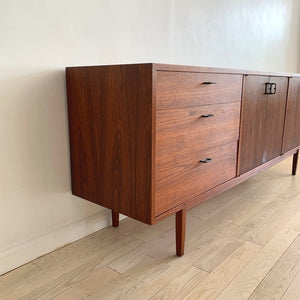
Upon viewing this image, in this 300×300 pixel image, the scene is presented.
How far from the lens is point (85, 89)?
4.11 ft

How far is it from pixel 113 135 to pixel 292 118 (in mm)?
1516

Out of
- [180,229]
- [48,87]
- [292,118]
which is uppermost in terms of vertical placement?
[48,87]

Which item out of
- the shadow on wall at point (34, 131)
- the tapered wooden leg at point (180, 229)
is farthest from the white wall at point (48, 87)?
the tapered wooden leg at point (180, 229)

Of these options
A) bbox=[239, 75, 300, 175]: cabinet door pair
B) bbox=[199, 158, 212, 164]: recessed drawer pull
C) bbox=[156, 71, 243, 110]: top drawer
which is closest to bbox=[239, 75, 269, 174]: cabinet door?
bbox=[239, 75, 300, 175]: cabinet door pair

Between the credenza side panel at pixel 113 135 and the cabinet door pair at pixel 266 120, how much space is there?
2.29 feet

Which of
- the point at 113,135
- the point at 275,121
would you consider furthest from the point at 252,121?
the point at 113,135

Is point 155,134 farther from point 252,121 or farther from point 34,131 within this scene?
point 252,121

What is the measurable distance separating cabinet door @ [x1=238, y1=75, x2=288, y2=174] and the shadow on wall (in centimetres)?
90

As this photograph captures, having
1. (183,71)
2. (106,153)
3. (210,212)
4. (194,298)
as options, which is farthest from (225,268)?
(183,71)

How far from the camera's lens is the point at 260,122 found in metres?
1.75

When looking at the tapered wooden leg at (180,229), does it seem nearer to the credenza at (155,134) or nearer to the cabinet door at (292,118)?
the credenza at (155,134)

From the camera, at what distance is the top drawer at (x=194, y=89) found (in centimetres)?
108

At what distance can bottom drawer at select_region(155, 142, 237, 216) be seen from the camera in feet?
3.86

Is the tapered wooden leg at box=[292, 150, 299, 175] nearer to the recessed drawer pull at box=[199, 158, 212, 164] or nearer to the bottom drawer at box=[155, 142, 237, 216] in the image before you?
the bottom drawer at box=[155, 142, 237, 216]
